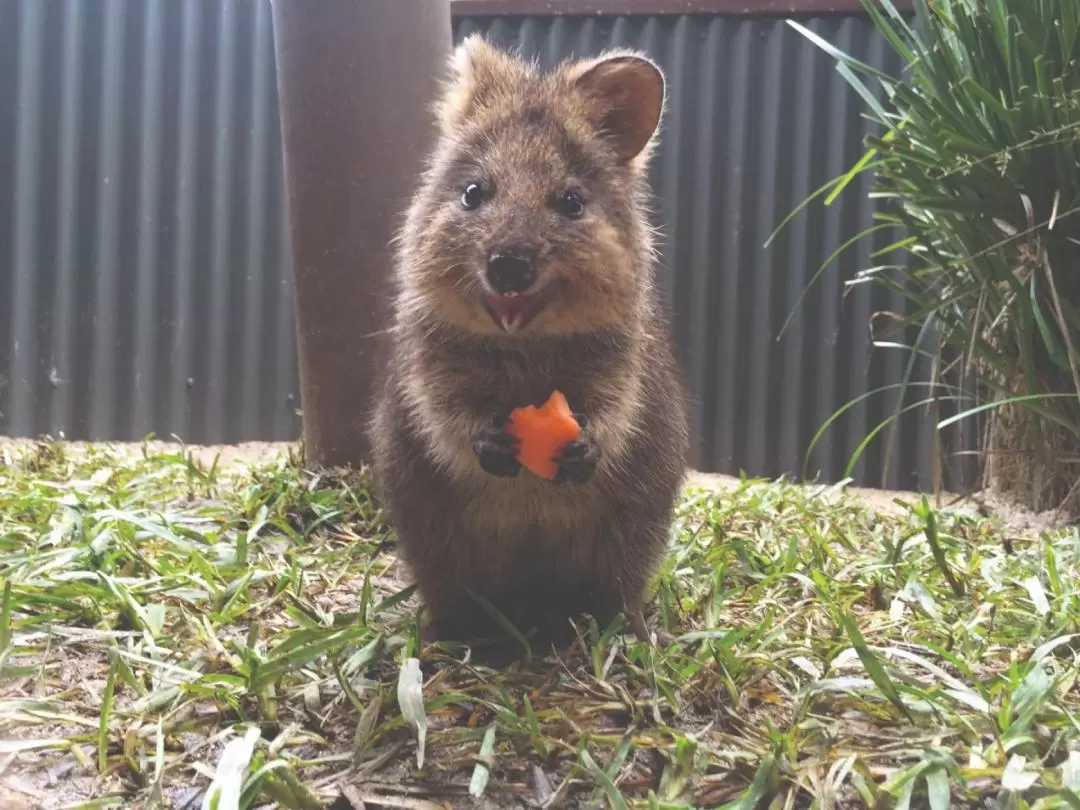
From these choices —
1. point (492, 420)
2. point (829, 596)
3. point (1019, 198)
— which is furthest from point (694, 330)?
point (492, 420)

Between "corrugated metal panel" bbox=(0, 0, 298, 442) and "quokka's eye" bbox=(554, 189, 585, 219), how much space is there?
3840 millimetres

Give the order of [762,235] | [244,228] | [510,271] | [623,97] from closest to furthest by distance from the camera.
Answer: [510,271]
[623,97]
[762,235]
[244,228]

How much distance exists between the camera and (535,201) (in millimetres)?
2086

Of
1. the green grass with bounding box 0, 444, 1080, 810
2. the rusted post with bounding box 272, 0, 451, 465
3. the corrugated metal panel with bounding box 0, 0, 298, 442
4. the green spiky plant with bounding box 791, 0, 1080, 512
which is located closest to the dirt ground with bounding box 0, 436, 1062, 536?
the green spiky plant with bounding box 791, 0, 1080, 512

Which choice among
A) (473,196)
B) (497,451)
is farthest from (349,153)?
(497,451)

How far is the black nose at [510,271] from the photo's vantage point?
6.34 ft

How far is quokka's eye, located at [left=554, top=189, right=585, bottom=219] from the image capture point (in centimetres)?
214

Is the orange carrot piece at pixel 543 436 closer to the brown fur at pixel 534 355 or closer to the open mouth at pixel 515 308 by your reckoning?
the brown fur at pixel 534 355

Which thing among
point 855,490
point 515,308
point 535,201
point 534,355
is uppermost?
point 535,201

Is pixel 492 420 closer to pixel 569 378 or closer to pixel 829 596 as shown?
pixel 569 378

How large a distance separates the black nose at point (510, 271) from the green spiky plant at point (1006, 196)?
72.9 inches

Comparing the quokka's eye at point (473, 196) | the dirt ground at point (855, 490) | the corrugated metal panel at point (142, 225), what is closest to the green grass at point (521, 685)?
the dirt ground at point (855, 490)

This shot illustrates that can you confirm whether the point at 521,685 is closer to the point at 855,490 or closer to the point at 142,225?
the point at 855,490

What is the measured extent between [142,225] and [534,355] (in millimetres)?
4437
